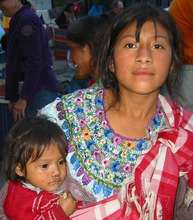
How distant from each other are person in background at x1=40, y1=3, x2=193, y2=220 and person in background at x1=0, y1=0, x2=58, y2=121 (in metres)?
1.66

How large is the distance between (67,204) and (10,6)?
2.44 meters

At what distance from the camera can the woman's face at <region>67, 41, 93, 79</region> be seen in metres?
3.40

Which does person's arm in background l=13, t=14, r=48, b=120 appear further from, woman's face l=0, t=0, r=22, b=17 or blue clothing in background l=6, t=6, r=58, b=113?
woman's face l=0, t=0, r=22, b=17

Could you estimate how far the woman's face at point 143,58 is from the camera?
6.07 feet

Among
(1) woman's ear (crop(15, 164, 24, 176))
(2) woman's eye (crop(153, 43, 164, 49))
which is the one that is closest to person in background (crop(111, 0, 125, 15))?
(2) woman's eye (crop(153, 43, 164, 49))

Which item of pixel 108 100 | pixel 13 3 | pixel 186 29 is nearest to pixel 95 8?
pixel 13 3

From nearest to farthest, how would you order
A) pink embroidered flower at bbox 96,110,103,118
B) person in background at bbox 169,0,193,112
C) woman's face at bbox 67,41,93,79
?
pink embroidered flower at bbox 96,110,103,118 → person in background at bbox 169,0,193,112 → woman's face at bbox 67,41,93,79

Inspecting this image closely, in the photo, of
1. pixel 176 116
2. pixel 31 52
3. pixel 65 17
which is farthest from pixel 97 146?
pixel 65 17

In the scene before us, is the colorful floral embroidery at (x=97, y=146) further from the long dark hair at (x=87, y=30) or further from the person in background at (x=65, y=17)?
the person in background at (x=65, y=17)

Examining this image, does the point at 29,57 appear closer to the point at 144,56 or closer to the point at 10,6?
the point at 10,6

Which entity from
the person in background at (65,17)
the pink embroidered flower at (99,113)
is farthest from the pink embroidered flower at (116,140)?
the person in background at (65,17)

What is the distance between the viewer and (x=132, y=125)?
204 centimetres

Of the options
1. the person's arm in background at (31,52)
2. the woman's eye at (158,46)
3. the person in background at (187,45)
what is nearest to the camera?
the woman's eye at (158,46)

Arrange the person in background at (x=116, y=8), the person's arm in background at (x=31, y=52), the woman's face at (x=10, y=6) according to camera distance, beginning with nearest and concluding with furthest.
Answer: the person in background at (x=116, y=8) → the person's arm in background at (x=31, y=52) → the woman's face at (x=10, y=6)
